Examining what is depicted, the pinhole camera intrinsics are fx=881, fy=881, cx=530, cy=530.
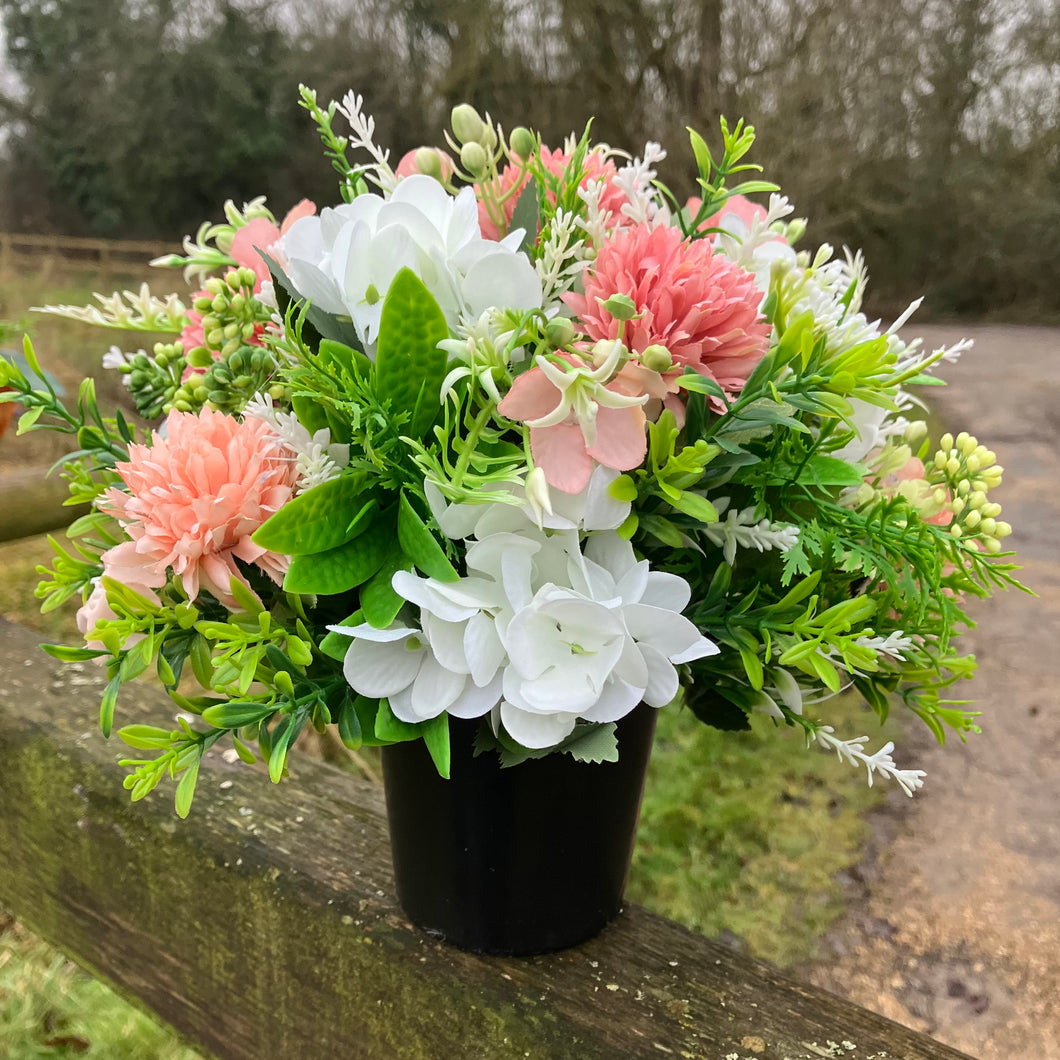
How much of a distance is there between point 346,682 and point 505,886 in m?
0.18

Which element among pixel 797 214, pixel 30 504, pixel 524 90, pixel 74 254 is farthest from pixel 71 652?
pixel 74 254

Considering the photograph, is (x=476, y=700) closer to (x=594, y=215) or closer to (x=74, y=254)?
(x=594, y=215)

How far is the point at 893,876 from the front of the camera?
5.95 feet

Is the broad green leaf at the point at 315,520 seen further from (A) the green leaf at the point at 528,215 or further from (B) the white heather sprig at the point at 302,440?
(A) the green leaf at the point at 528,215

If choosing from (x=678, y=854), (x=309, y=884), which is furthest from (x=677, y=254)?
(x=678, y=854)

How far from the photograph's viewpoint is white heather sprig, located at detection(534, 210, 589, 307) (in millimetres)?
422

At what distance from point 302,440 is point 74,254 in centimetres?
597

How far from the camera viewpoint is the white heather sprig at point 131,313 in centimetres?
56

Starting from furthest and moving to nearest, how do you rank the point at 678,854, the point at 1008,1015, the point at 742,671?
the point at 678,854, the point at 1008,1015, the point at 742,671

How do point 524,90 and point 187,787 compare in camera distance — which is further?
point 524,90

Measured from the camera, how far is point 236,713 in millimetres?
424

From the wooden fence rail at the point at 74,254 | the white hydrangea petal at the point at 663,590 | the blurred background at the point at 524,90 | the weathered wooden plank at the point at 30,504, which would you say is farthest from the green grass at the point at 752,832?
the wooden fence rail at the point at 74,254

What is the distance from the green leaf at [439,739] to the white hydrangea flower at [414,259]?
20 centimetres

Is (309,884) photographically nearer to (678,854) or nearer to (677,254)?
(677,254)
